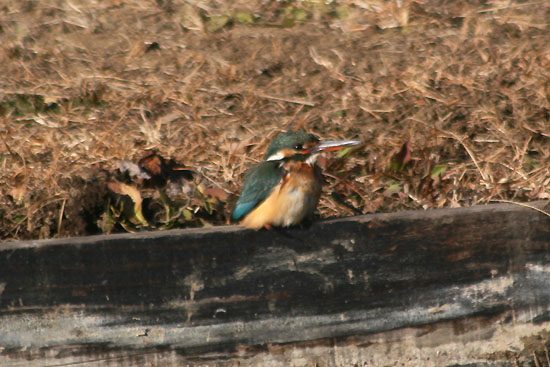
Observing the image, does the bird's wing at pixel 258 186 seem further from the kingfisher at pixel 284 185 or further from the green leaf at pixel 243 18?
the green leaf at pixel 243 18

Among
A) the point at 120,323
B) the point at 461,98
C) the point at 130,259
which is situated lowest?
the point at 120,323

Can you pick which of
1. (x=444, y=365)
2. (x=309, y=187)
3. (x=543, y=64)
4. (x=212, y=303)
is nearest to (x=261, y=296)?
(x=212, y=303)

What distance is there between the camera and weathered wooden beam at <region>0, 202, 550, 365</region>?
3457 millimetres

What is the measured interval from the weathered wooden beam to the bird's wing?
0.66ft

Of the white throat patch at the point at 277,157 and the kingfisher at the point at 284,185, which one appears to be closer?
the kingfisher at the point at 284,185

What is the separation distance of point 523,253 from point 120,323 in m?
1.73

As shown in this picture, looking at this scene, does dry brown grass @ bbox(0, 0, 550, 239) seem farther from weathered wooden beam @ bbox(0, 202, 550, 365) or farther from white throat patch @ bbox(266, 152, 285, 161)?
weathered wooden beam @ bbox(0, 202, 550, 365)

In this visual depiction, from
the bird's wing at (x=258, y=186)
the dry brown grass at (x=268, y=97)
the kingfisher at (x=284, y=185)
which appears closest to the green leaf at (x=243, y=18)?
the dry brown grass at (x=268, y=97)

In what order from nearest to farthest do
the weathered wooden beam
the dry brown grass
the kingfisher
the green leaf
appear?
the weathered wooden beam
the kingfisher
the dry brown grass
the green leaf

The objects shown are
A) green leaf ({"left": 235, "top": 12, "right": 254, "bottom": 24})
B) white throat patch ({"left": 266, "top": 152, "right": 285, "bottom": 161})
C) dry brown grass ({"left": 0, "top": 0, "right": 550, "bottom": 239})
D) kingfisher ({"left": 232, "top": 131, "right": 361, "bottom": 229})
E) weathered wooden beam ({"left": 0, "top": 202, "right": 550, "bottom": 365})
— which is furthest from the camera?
green leaf ({"left": 235, "top": 12, "right": 254, "bottom": 24})

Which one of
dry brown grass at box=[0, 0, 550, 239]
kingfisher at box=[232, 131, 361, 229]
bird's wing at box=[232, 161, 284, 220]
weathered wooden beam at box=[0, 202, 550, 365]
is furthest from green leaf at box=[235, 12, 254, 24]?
weathered wooden beam at box=[0, 202, 550, 365]

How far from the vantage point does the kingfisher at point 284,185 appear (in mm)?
3695

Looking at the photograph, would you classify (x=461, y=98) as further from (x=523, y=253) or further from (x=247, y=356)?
(x=247, y=356)

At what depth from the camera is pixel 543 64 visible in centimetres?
514
